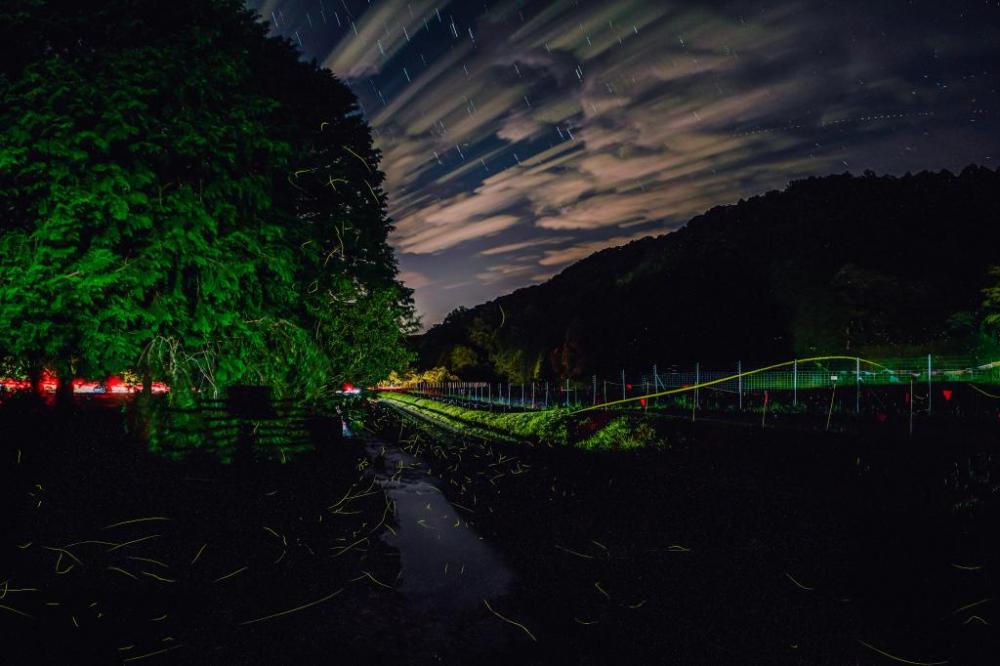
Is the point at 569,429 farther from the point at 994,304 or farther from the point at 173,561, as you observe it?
the point at 994,304

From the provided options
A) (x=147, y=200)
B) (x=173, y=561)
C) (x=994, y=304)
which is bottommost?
(x=173, y=561)

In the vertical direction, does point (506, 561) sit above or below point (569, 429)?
below

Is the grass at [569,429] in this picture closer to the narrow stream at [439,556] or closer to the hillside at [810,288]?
the narrow stream at [439,556]

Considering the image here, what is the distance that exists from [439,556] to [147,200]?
6539 millimetres

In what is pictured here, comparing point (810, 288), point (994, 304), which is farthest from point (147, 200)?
point (810, 288)

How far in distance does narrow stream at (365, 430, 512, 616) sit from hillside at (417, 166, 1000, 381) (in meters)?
22.6

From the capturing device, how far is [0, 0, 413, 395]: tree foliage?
8.43 m

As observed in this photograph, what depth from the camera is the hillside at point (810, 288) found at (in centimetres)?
4741

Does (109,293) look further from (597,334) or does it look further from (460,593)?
(597,334)

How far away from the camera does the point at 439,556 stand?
8.48 m

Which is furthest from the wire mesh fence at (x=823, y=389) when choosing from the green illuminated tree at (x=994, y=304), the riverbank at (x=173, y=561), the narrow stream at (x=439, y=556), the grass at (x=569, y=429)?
the riverbank at (x=173, y=561)

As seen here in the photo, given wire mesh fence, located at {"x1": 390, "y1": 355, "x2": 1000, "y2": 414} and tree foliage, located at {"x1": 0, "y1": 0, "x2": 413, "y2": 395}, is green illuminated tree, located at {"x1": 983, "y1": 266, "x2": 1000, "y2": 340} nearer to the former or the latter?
wire mesh fence, located at {"x1": 390, "y1": 355, "x2": 1000, "y2": 414}

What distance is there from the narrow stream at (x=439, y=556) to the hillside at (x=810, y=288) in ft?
74.2

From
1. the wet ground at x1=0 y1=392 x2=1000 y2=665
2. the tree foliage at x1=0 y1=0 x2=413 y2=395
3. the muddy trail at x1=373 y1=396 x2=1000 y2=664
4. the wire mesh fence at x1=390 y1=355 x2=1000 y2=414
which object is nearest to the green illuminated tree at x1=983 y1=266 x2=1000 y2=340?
the wire mesh fence at x1=390 y1=355 x2=1000 y2=414
